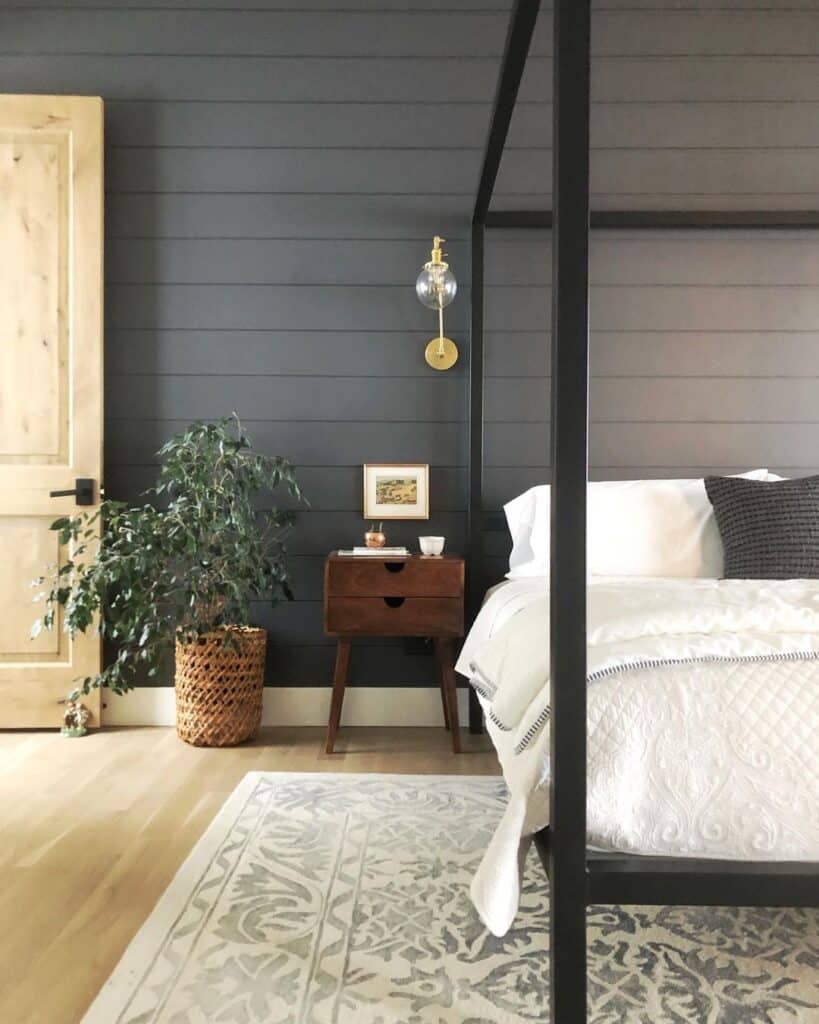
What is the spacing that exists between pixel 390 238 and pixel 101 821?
2.36 m

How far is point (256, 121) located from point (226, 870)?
9.27 ft

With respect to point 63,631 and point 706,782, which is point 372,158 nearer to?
point 63,631

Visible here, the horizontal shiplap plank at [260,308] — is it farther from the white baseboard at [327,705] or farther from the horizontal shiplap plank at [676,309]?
the white baseboard at [327,705]

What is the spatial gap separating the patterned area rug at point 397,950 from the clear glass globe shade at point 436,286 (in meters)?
1.98

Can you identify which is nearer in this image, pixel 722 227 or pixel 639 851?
pixel 639 851

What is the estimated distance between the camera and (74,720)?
11.1 feet

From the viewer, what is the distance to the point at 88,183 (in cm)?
347

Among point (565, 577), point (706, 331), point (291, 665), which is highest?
point (706, 331)

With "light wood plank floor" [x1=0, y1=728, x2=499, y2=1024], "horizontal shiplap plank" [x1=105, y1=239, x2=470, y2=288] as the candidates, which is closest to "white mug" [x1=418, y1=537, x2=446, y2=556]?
"light wood plank floor" [x1=0, y1=728, x2=499, y2=1024]

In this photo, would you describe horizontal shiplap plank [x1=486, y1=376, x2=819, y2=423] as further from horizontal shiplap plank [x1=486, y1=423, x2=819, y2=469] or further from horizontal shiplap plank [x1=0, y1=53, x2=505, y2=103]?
horizontal shiplap plank [x1=0, y1=53, x2=505, y2=103]

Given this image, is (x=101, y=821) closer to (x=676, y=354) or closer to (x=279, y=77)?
(x=676, y=354)

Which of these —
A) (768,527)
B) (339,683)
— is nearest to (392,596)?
(339,683)

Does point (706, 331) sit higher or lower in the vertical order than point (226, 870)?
higher

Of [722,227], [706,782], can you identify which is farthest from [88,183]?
[706,782]
